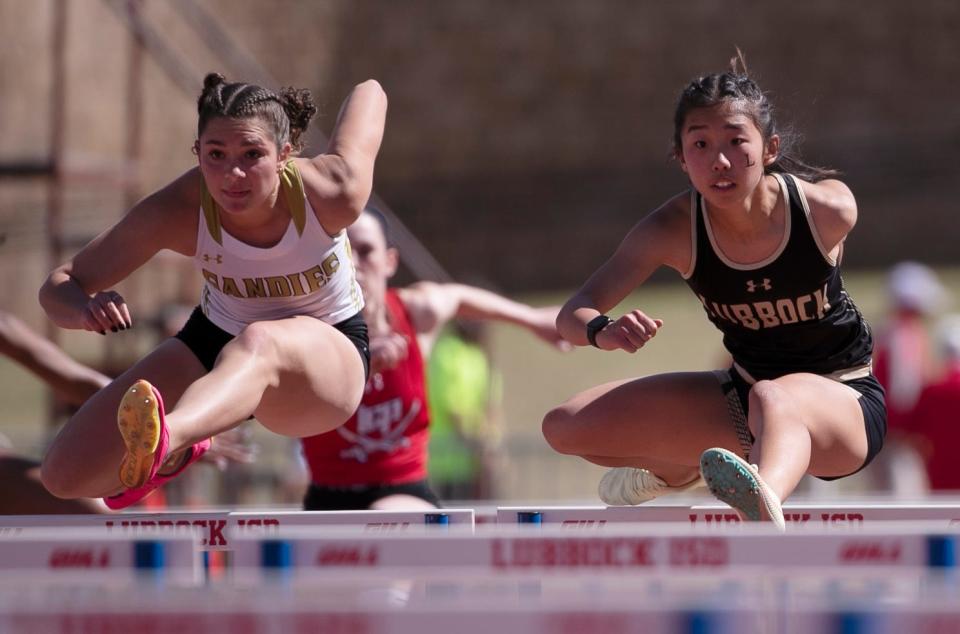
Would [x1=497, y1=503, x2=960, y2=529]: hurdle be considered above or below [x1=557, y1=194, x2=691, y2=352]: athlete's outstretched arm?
below

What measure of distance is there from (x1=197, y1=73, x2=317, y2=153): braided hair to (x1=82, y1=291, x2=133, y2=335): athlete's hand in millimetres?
536

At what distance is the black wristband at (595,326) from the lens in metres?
3.62

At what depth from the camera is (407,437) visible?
5172 mm

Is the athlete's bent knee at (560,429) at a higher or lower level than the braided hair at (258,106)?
lower

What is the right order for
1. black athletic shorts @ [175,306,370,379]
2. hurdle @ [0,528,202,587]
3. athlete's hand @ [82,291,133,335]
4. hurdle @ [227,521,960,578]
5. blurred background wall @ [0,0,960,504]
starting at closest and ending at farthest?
hurdle @ [227,521,960,578] → hurdle @ [0,528,202,587] → athlete's hand @ [82,291,133,335] → black athletic shorts @ [175,306,370,379] → blurred background wall @ [0,0,960,504]

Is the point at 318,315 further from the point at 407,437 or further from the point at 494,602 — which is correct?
the point at 494,602

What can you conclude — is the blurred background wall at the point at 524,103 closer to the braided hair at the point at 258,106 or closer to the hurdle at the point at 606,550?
the braided hair at the point at 258,106

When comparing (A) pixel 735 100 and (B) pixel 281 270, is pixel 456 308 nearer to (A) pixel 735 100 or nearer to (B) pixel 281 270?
(B) pixel 281 270

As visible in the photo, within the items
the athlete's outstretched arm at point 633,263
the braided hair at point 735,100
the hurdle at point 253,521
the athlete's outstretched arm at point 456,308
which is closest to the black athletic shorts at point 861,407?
the athlete's outstretched arm at point 633,263

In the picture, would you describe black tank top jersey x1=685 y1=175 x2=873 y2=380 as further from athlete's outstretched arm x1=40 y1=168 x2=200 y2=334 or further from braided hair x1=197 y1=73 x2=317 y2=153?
athlete's outstretched arm x1=40 y1=168 x2=200 y2=334

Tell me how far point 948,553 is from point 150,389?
1.77 m

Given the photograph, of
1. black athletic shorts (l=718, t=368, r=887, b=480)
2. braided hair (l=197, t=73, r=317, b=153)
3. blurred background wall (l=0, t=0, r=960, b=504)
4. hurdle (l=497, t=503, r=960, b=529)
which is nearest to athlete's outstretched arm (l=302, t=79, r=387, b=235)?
braided hair (l=197, t=73, r=317, b=153)

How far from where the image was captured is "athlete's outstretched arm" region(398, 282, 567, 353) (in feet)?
16.2

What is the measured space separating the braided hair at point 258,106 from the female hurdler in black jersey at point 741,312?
91 cm
